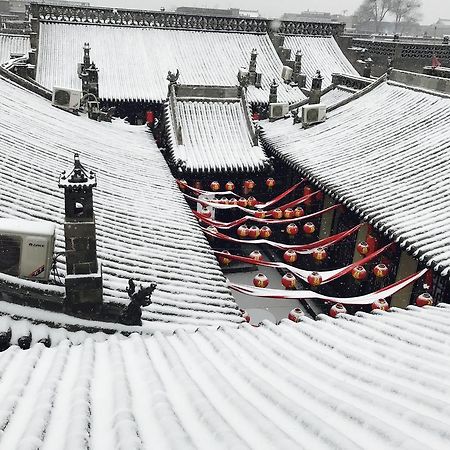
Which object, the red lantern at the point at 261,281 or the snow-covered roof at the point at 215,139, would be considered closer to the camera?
the red lantern at the point at 261,281

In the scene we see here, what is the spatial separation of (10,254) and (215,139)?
558 inches

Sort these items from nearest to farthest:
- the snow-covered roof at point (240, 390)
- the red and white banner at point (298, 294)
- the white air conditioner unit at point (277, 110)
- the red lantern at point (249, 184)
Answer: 1. the snow-covered roof at point (240, 390)
2. the red and white banner at point (298, 294)
3. the red lantern at point (249, 184)
4. the white air conditioner unit at point (277, 110)

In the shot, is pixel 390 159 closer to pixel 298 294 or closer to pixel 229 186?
pixel 229 186

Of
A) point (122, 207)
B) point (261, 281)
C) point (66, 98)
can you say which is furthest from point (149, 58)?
point (261, 281)

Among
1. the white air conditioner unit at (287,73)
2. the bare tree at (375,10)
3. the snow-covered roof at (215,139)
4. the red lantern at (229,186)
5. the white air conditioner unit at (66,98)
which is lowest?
the red lantern at (229,186)

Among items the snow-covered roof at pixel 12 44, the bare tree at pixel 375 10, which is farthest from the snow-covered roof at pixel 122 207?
the bare tree at pixel 375 10

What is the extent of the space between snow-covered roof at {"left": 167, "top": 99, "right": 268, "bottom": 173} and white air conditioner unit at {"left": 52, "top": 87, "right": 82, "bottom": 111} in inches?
147

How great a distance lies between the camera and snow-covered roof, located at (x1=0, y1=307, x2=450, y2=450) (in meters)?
4.05

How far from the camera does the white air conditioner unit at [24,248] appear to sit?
25.2ft

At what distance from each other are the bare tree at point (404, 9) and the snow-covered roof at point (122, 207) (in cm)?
9624

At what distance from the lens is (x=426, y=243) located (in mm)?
11211

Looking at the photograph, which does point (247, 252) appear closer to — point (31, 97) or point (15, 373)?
point (31, 97)

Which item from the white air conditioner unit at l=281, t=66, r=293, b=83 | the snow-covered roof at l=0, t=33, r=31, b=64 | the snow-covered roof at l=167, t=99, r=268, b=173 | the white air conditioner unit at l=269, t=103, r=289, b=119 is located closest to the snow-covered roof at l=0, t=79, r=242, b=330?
the snow-covered roof at l=167, t=99, r=268, b=173

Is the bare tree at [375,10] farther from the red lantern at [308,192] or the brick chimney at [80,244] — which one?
the brick chimney at [80,244]
